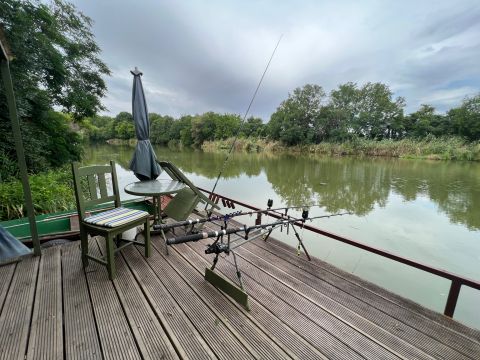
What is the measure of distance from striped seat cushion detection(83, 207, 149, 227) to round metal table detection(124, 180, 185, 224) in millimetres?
348

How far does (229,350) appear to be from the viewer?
1211 millimetres

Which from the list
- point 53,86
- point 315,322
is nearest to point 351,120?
point 53,86

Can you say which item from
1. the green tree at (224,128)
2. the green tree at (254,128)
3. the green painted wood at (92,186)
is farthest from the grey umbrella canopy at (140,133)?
the green tree at (224,128)

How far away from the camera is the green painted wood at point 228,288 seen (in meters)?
1.53

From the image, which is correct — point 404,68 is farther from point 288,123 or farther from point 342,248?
point 342,248

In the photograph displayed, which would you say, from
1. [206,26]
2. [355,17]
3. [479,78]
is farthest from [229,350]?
[479,78]

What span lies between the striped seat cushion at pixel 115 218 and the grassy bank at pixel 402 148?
822 inches

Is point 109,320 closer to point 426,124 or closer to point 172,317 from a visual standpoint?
point 172,317

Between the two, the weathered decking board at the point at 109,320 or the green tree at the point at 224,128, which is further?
the green tree at the point at 224,128

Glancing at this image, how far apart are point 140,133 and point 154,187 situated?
2.23ft

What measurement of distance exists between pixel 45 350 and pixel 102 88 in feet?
32.6

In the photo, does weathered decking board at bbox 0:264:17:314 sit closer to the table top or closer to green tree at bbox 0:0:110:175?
the table top

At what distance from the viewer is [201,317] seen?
1.43 meters

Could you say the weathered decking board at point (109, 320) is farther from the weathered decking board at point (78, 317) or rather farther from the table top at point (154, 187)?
the table top at point (154, 187)
